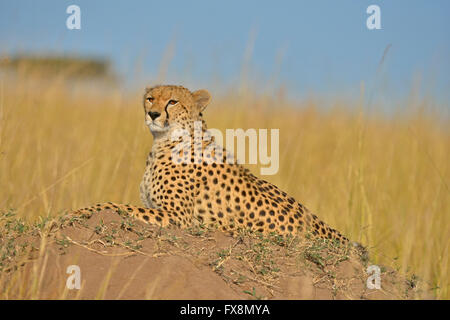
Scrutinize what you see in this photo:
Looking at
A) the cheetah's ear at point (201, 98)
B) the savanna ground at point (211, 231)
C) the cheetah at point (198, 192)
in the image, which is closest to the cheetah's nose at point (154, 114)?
the cheetah at point (198, 192)

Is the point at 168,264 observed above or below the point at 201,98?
below

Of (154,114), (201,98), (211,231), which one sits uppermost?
(201,98)

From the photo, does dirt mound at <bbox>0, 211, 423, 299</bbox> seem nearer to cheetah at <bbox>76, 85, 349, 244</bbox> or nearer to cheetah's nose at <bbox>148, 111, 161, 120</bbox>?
cheetah at <bbox>76, 85, 349, 244</bbox>

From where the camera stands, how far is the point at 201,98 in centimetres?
418

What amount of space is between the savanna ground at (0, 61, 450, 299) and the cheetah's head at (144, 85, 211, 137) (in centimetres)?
61

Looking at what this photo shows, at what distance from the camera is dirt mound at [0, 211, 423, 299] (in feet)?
8.65

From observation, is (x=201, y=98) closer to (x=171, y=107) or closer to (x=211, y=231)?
(x=171, y=107)

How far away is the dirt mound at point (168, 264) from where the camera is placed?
264cm

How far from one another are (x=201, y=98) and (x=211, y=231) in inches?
45.8

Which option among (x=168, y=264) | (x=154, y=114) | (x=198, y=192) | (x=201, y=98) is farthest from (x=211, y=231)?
(x=201, y=98)

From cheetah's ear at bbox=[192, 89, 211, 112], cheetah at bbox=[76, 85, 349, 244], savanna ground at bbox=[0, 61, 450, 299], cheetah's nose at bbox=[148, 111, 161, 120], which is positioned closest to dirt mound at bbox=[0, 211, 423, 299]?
savanna ground at bbox=[0, 61, 450, 299]

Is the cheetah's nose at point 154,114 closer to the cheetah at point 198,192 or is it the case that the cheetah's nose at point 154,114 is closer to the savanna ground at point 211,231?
the cheetah at point 198,192

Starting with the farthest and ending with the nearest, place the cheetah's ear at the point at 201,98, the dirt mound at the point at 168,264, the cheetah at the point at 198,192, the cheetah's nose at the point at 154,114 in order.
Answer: the cheetah's ear at the point at 201,98
the cheetah's nose at the point at 154,114
the cheetah at the point at 198,192
the dirt mound at the point at 168,264

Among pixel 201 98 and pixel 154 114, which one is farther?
pixel 201 98
